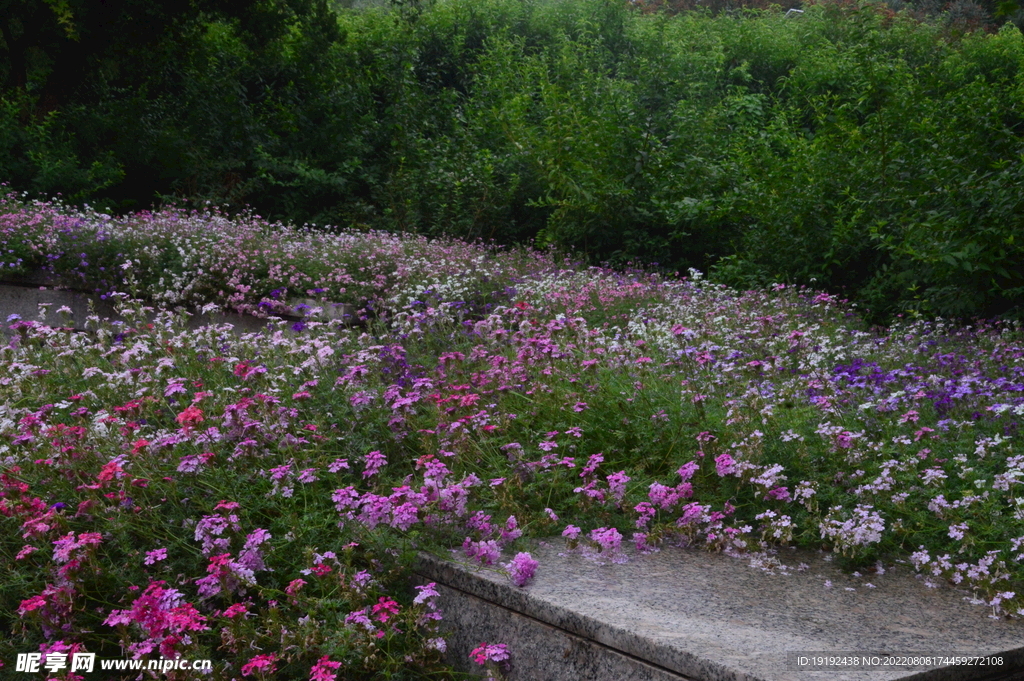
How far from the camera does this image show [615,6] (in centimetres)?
1992

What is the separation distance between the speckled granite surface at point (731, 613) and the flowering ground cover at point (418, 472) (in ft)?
0.30

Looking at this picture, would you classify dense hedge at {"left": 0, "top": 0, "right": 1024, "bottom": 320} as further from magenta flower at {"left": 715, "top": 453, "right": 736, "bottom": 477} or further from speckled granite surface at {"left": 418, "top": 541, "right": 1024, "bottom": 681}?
speckled granite surface at {"left": 418, "top": 541, "right": 1024, "bottom": 681}

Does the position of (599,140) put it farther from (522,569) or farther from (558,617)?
(558,617)

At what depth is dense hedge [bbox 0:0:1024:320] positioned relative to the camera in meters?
7.33

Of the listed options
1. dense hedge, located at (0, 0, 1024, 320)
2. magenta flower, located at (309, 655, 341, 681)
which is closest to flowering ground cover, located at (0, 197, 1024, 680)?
magenta flower, located at (309, 655, 341, 681)

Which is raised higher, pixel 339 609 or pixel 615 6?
pixel 615 6

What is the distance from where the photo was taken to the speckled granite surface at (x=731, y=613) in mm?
2305

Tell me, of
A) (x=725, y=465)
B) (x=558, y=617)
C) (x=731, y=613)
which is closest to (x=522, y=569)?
(x=558, y=617)

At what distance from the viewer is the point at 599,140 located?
1045cm

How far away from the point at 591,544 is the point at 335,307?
460 centimetres

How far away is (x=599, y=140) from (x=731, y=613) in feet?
27.8

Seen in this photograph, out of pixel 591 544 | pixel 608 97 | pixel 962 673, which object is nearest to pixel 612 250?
pixel 608 97

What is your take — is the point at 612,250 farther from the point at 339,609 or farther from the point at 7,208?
the point at 339,609

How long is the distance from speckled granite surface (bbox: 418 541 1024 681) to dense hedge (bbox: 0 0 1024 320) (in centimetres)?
408
